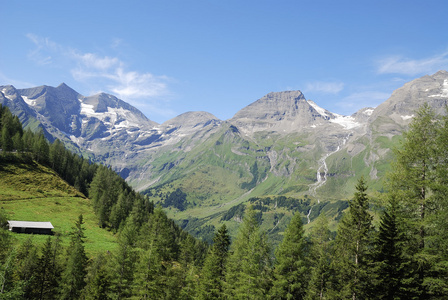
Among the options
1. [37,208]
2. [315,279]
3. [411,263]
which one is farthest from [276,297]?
[37,208]

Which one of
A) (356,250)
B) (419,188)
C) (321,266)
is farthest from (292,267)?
(419,188)

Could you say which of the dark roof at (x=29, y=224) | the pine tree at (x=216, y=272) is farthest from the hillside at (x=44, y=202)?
the pine tree at (x=216, y=272)

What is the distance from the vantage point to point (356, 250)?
88.9 feet

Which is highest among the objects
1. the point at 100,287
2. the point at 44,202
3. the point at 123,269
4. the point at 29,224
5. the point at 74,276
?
the point at 44,202

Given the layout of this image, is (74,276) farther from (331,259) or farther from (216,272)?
(331,259)

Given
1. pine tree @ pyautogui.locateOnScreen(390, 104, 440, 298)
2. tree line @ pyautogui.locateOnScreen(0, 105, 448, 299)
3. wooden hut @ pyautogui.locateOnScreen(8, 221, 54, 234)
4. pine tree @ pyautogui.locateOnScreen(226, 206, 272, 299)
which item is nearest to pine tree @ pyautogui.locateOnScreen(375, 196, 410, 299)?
tree line @ pyautogui.locateOnScreen(0, 105, 448, 299)

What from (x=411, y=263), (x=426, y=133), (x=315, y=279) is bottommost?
(x=315, y=279)

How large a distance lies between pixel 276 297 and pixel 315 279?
7570 mm

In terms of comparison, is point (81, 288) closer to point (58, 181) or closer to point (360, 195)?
point (360, 195)

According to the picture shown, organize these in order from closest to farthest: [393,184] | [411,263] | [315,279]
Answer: [411,263] → [393,184] → [315,279]

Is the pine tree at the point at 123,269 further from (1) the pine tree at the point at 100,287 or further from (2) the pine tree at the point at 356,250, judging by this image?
(2) the pine tree at the point at 356,250

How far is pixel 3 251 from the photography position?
48.9 metres

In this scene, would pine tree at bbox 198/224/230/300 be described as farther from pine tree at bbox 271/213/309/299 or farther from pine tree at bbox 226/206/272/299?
pine tree at bbox 271/213/309/299

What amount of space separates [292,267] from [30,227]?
73048 millimetres
